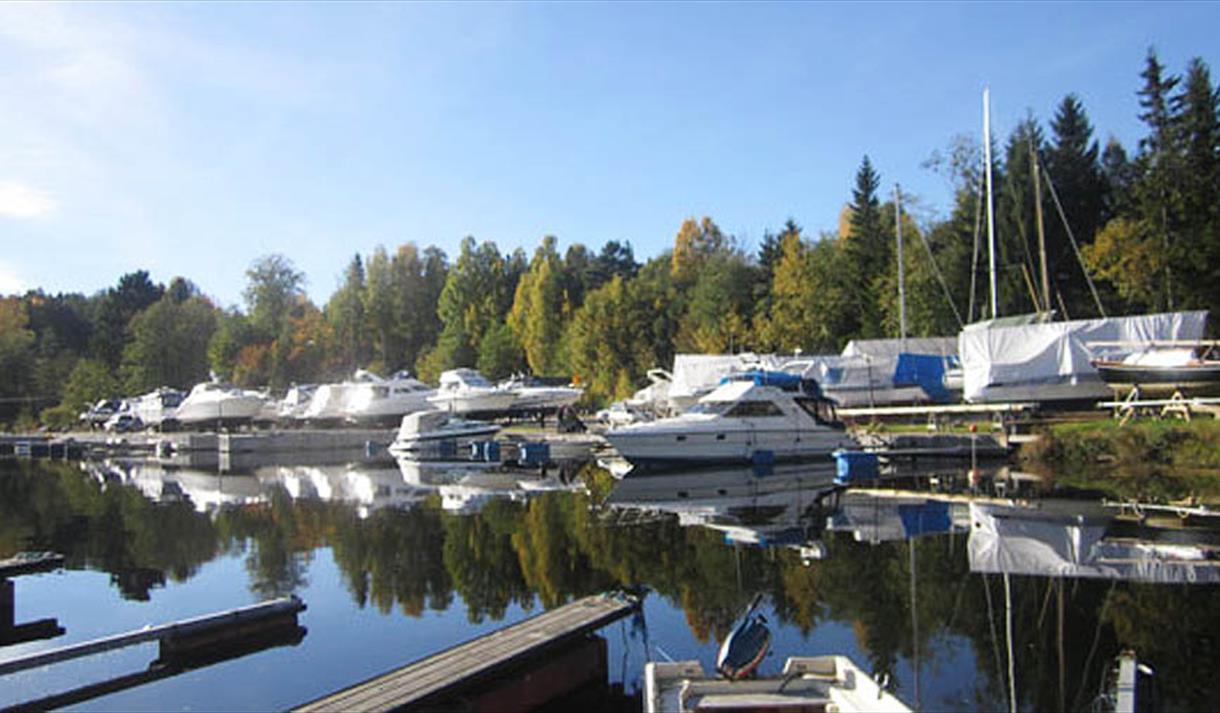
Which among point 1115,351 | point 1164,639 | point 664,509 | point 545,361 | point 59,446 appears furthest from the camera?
point 545,361

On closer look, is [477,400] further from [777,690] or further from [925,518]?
[777,690]

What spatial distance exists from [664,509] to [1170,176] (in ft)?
109

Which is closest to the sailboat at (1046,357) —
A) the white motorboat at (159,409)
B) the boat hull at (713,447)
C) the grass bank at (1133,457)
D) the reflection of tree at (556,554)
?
the grass bank at (1133,457)

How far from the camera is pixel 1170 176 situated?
42.8 metres

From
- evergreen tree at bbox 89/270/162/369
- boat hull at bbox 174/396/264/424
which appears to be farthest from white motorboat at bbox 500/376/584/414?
evergreen tree at bbox 89/270/162/369

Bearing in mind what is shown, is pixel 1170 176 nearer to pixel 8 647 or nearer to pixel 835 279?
pixel 835 279

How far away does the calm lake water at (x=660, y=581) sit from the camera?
36.9 ft

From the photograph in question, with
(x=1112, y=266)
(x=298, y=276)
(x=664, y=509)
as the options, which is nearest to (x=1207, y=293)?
(x=1112, y=266)

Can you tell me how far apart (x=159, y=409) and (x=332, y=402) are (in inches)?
644

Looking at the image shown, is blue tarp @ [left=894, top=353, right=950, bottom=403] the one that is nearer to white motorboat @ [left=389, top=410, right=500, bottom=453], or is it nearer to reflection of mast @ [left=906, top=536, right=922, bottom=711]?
white motorboat @ [left=389, top=410, right=500, bottom=453]

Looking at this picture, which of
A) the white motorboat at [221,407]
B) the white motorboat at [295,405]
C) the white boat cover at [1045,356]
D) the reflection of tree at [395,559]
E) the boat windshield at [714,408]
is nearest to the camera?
the reflection of tree at [395,559]

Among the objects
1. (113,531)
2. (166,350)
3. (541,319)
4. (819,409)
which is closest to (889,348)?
(819,409)

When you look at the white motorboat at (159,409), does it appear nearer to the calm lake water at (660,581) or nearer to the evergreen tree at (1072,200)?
the calm lake water at (660,581)

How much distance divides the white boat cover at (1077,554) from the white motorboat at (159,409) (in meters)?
61.2
